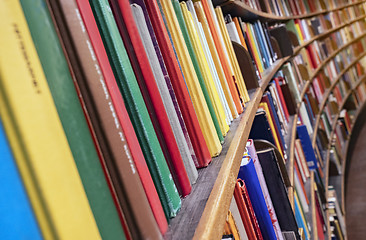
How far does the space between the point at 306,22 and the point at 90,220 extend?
11.1ft

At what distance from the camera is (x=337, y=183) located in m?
3.27

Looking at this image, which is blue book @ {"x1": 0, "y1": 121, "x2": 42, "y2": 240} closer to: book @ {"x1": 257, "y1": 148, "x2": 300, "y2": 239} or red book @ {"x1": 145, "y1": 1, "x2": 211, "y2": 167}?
red book @ {"x1": 145, "y1": 1, "x2": 211, "y2": 167}

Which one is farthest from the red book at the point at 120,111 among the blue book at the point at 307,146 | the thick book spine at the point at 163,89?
the blue book at the point at 307,146

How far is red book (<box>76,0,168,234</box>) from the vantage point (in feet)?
1.21

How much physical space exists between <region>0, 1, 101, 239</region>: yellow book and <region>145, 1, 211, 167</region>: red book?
31 cm

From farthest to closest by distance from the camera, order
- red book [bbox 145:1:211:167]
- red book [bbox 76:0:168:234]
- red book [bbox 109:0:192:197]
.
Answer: red book [bbox 145:1:211:167] < red book [bbox 109:0:192:197] < red book [bbox 76:0:168:234]

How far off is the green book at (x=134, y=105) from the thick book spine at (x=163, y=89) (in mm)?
84

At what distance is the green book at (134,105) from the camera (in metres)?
0.42

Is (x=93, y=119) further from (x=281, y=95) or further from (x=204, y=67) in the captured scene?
(x=281, y=95)

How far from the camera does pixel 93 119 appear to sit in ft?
1.13

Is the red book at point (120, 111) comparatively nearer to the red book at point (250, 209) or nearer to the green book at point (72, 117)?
the green book at point (72, 117)

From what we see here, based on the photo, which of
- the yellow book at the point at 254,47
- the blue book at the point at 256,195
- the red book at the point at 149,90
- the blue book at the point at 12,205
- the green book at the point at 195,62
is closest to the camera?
the blue book at the point at 12,205

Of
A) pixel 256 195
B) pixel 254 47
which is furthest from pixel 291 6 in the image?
pixel 256 195

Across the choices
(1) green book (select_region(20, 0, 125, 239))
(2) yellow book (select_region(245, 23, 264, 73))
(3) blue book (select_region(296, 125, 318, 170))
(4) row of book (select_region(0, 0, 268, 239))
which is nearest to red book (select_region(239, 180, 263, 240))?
(4) row of book (select_region(0, 0, 268, 239))
